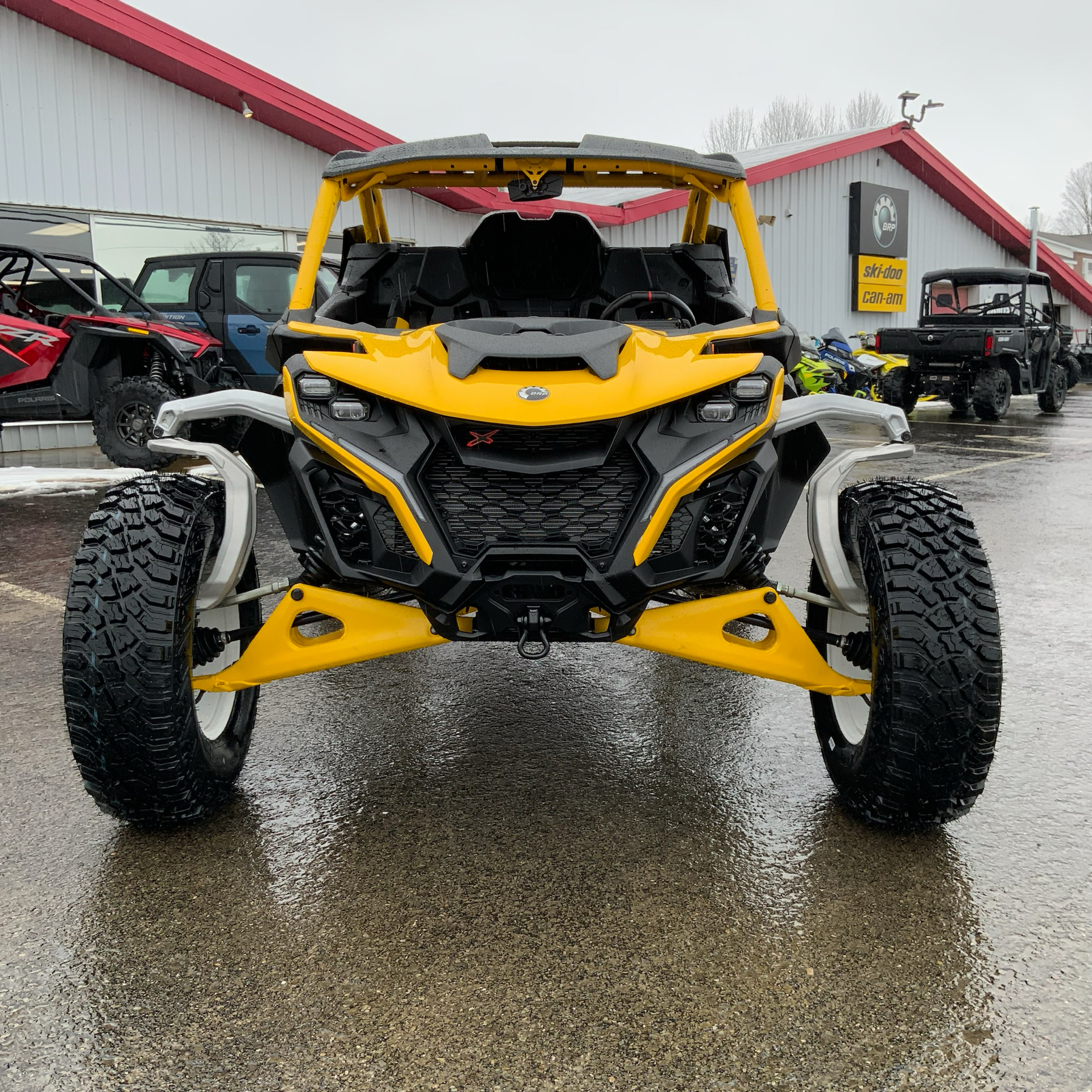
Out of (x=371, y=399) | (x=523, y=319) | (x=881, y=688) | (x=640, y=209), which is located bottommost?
(x=881, y=688)

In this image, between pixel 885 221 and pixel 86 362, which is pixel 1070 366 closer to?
pixel 885 221

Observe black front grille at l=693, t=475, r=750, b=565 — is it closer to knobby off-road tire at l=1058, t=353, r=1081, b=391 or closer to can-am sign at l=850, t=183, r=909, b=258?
knobby off-road tire at l=1058, t=353, r=1081, b=391

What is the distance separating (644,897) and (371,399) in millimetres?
1377

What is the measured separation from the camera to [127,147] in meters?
13.5

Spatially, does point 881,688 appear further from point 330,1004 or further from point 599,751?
point 330,1004

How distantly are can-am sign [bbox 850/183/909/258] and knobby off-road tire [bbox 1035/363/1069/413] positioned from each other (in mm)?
7230

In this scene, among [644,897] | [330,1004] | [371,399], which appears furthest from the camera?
[371,399]

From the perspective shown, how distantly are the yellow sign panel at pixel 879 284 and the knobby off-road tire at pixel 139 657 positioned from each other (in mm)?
23629

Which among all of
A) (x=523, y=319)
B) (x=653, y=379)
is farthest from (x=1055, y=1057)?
(x=523, y=319)

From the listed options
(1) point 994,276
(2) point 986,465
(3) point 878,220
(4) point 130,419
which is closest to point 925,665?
(4) point 130,419

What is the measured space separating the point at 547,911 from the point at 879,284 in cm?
2475

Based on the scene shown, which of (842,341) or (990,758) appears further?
(842,341)

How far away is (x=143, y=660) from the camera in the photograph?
2668 millimetres

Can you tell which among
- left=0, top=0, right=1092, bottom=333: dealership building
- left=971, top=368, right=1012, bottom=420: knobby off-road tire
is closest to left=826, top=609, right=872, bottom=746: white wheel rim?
left=0, top=0, right=1092, bottom=333: dealership building
